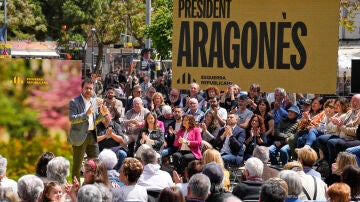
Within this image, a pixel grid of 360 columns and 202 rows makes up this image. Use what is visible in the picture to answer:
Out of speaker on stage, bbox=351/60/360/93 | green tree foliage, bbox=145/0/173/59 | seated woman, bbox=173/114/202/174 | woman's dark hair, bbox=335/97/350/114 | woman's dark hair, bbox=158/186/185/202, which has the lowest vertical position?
seated woman, bbox=173/114/202/174

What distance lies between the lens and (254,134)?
48.7 ft

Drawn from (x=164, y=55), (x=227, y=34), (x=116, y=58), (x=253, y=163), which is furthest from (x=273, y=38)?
(x=116, y=58)

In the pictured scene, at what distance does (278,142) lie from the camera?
600 inches

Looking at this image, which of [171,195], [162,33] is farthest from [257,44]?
[162,33]

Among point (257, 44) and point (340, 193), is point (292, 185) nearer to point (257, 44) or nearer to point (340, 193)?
point (340, 193)

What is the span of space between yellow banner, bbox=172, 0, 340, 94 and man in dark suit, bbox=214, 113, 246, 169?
1.64 metres

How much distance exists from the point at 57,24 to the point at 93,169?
165ft

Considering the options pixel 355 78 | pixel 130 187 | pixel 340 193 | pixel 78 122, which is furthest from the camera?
pixel 355 78

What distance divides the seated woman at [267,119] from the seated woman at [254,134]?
1.19ft

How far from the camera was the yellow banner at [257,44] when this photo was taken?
15.7 m

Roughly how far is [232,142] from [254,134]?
0.44 metres

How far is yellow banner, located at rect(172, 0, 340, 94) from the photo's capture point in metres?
15.7

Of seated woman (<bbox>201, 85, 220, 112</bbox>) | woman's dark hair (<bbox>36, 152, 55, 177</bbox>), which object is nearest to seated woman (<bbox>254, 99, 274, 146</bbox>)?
seated woman (<bbox>201, 85, 220, 112</bbox>)

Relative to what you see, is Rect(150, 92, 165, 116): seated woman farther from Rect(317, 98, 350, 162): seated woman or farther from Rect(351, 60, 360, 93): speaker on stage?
Rect(351, 60, 360, 93): speaker on stage
